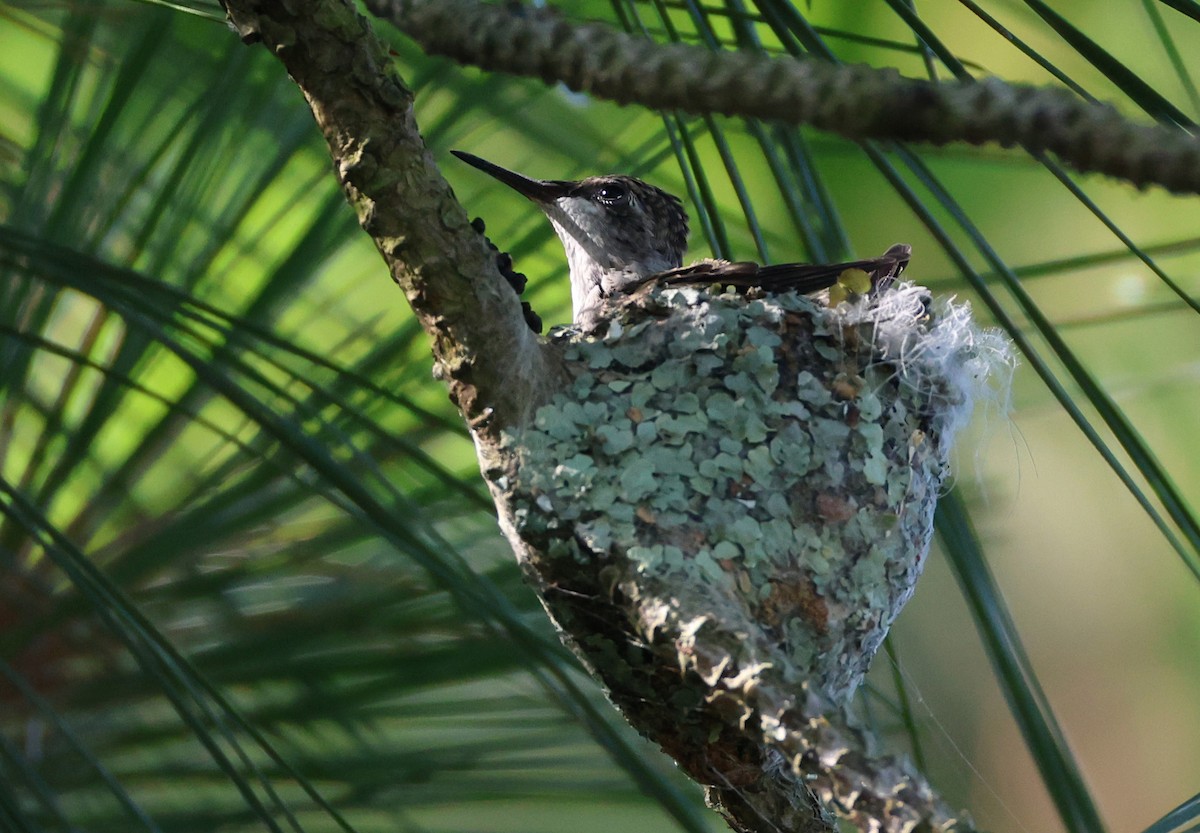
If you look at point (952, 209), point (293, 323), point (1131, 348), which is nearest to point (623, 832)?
point (293, 323)

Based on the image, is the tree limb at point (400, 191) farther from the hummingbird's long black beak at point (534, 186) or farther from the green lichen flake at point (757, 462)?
the hummingbird's long black beak at point (534, 186)

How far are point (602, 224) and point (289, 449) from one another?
1152 mm

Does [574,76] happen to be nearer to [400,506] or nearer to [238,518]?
[400,506]

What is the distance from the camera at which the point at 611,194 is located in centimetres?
265

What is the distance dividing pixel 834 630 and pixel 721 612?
0.38m

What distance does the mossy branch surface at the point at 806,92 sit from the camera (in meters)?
0.60

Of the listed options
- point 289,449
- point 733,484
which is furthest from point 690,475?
point 289,449

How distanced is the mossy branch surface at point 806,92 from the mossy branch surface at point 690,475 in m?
0.51

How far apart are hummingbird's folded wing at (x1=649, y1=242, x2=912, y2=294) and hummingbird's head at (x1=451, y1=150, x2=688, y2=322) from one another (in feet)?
1.54

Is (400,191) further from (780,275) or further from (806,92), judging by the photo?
(780,275)

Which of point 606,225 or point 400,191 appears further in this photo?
point 606,225

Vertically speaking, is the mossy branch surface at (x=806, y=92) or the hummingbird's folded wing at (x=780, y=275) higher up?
the hummingbird's folded wing at (x=780, y=275)

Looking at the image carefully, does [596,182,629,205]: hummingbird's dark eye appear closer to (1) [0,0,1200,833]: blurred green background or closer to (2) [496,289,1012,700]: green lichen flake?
(1) [0,0,1200,833]: blurred green background

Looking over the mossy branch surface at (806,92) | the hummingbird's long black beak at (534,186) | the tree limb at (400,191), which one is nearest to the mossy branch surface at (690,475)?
the tree limb at (400,191)
